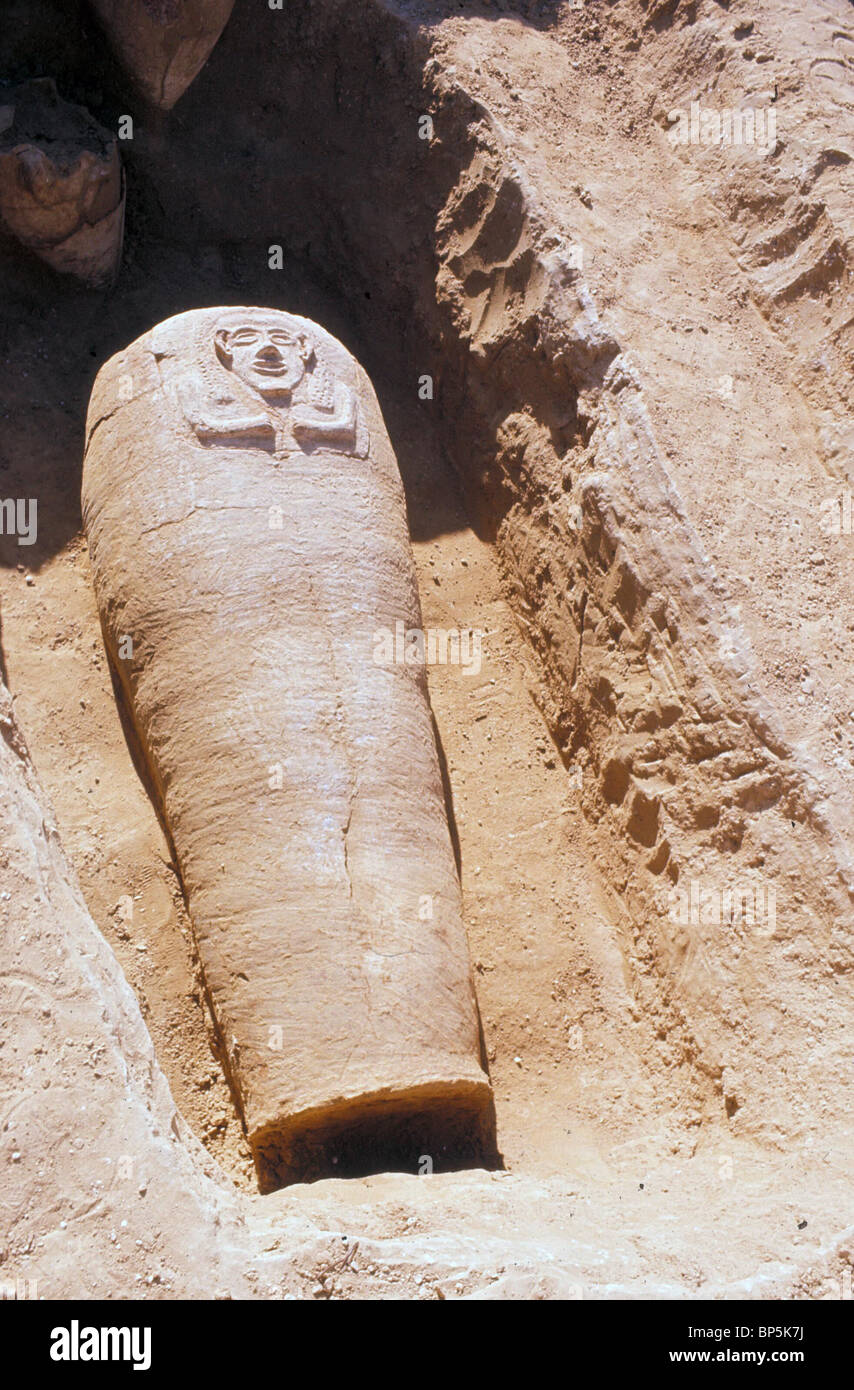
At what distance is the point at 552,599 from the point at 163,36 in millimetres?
3338

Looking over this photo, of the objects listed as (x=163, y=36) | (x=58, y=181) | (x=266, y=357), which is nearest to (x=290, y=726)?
(x=266, y=357)

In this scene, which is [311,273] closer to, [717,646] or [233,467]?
[233,467]

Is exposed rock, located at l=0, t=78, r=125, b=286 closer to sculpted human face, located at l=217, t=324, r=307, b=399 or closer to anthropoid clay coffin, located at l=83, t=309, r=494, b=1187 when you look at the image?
anthropoid clay coffin, located at l=83, t=309, r=494, b=1187

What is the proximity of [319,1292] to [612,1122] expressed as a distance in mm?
1519

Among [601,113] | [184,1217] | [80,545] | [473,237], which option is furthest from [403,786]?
[601,113]

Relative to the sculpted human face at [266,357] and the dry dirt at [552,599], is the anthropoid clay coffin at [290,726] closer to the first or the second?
the sculpted human face at [266,357]

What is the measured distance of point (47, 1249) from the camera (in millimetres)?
2777

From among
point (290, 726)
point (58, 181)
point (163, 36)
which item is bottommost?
point (290, 726)

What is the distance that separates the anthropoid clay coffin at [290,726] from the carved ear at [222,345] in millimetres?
12

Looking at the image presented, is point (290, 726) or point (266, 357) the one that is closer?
point (290, 726)

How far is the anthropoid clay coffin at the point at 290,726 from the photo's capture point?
12.3 feet

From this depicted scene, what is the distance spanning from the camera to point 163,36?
19.2 ft

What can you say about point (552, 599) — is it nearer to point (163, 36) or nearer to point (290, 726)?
point (290, 726)

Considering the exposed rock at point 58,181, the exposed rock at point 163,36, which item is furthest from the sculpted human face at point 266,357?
the exposed rock at point 163,36
